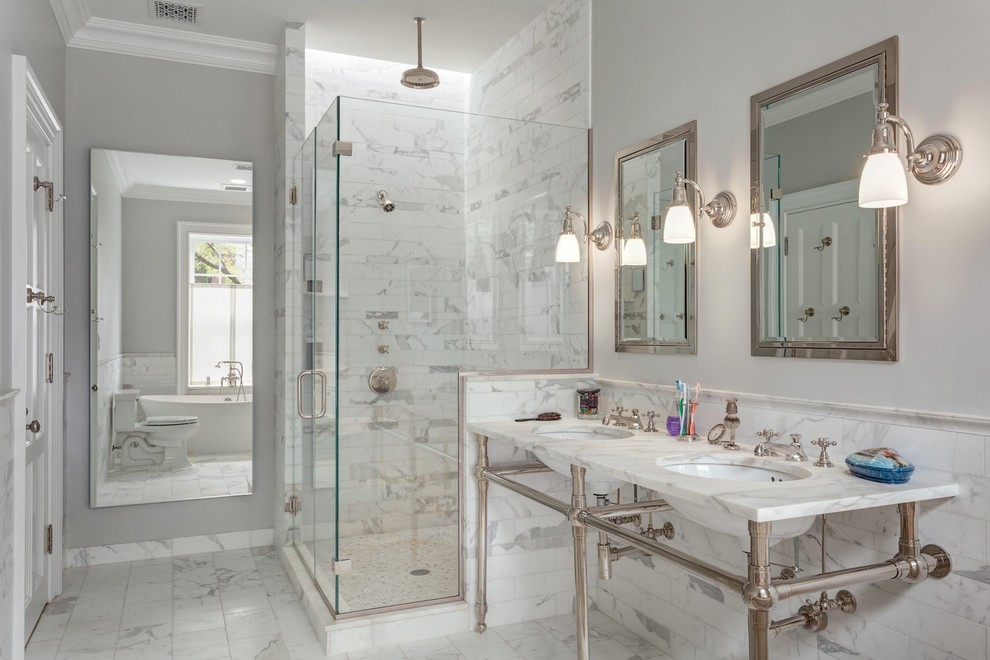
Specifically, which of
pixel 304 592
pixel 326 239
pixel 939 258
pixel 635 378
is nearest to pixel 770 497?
pixel 939 258

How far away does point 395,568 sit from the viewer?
288 cm

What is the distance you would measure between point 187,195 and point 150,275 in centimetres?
47

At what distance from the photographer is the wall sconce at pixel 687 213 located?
2346 mm

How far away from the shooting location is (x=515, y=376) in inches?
117

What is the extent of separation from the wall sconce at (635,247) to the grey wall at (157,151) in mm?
2128

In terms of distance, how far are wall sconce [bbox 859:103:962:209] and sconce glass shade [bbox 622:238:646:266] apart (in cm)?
113

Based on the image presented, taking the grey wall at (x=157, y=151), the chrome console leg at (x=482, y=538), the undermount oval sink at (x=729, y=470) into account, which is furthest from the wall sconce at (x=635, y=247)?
the grey wall at (x=157, y=151)

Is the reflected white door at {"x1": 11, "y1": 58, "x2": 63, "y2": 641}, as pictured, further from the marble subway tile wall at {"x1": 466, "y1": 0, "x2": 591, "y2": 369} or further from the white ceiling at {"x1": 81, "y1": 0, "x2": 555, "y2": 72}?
the marble subway tile wall at {"x1": 466, "y1": 0, "x2": 591, "y2": 369}

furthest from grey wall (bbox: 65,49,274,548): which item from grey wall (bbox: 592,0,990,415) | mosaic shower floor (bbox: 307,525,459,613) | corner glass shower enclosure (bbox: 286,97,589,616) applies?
grey wall (bbox: 592,0,990,415)

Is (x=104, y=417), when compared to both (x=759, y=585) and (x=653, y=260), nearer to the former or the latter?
(x=653, y=260)

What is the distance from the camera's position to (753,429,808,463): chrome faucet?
6.33ft

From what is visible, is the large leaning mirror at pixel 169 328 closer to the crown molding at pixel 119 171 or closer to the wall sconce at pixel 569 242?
the crown molding at pixel 119 171

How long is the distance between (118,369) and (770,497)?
3.33 m

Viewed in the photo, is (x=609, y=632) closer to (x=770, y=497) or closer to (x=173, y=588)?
(x=770, y=497)
